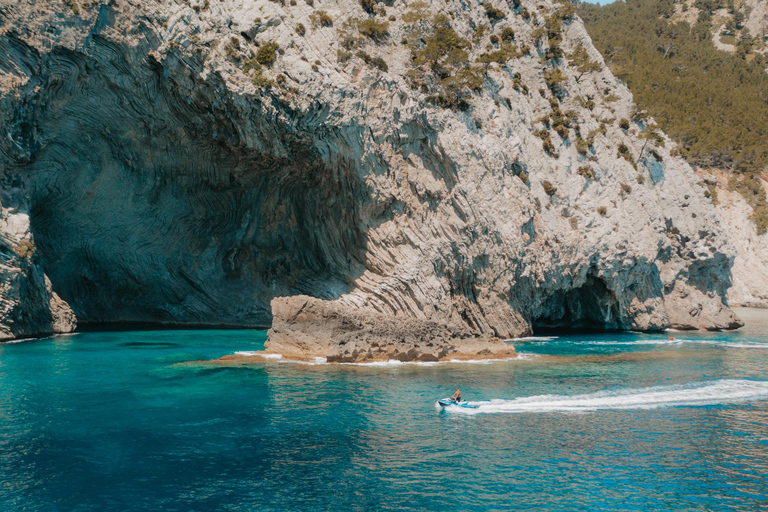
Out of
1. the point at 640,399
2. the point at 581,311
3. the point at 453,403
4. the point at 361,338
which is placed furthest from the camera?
the point at 581,311

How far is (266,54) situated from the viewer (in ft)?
151

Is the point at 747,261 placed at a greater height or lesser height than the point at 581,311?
greater

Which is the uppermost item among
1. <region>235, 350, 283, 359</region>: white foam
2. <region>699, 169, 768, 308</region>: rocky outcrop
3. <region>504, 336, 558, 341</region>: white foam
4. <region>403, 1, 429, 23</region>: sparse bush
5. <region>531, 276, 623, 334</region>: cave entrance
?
<region>403, 1, 429, 23</region>: sparse bush

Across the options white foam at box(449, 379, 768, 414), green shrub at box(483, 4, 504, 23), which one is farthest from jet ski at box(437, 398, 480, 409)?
green shrub at box(483, 4, 504, 23)

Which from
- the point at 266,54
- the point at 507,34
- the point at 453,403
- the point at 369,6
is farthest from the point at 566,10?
the point at 453,403

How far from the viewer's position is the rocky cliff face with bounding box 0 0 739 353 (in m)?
44.0

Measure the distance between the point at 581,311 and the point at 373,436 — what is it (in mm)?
49132

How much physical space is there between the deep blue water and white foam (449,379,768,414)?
0.47ft

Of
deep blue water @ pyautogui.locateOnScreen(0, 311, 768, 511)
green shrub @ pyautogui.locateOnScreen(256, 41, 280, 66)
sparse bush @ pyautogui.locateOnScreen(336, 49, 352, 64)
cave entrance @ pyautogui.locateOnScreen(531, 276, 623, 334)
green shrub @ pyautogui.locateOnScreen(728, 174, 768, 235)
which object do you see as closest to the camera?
deep blue water @ pyautogui.locateOnScreen(0, 311, 768, 511)

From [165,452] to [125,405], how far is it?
7.06 metres

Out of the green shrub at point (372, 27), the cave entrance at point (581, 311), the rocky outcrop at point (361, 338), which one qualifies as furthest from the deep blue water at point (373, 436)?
the green shrub at point (372, 27)

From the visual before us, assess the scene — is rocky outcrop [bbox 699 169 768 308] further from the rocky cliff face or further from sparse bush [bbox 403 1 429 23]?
sparse bush [bbox 403 1 429 23]

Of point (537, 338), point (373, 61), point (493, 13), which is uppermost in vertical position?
point (493, 13)

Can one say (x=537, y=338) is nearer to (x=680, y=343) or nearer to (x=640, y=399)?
(x=680, y=343)
